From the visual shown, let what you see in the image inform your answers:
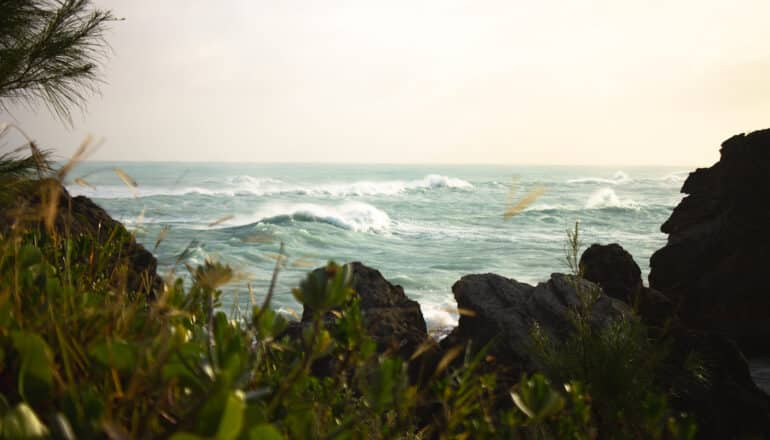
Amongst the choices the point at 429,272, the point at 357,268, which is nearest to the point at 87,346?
the point at 357,268

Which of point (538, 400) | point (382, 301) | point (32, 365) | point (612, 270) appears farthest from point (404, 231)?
point (32, 365)

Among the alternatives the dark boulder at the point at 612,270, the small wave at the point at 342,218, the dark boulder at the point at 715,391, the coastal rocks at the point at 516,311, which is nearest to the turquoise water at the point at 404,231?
the small wave at the point at 342,218

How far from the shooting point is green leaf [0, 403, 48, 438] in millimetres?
599

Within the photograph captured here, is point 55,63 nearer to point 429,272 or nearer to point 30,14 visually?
point 30,14

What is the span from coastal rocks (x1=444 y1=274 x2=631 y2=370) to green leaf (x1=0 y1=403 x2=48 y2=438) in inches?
154

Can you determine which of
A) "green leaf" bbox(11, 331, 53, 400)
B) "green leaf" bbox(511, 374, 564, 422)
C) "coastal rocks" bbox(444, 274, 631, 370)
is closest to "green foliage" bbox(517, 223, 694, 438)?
"coastal rocks" bbox(444, 274, 631, 370)

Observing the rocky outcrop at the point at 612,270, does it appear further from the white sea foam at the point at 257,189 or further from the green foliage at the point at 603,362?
the white sea foam at the point at 257,189

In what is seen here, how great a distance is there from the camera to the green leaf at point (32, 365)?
76 centimetres

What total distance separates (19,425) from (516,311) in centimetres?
444

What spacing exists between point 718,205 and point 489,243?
431 inches

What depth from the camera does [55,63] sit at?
15.5 ft

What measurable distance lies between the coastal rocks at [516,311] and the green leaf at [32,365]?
3.77 meters

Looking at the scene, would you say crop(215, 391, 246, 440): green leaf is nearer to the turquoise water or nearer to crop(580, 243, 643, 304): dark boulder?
the turquoise water

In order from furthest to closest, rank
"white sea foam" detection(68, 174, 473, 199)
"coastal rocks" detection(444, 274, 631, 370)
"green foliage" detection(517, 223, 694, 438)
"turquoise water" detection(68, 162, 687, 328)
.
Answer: "white sea foam" detection(68, 174, 473, 199) → "turquoise water" detection(68, 162, 687, 328) → "coastal rocks" detection(444, 274, 631, 370) → "green foliage" detection(517, 223, 694, 438)
